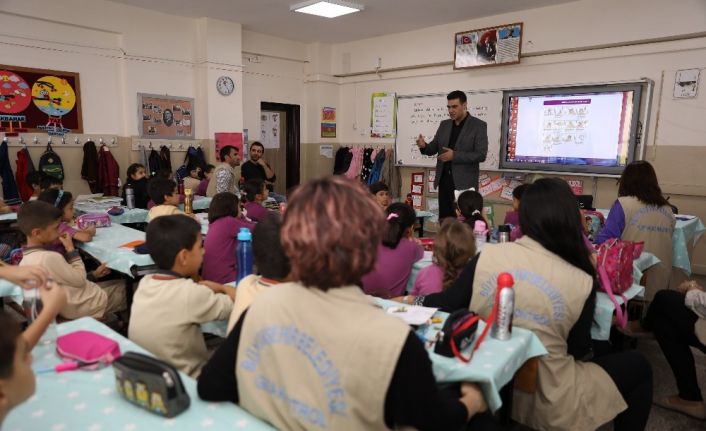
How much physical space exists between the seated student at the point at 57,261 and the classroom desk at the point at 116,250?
0.22 m

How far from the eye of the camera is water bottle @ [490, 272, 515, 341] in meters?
1.61

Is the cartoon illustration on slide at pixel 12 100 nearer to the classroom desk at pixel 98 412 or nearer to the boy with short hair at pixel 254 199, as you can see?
the boy with short hair at pixel 254 199

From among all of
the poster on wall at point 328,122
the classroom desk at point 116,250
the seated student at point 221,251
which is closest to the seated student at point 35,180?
the classroom desk at point 116,250

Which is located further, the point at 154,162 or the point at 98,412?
the point at 154,162

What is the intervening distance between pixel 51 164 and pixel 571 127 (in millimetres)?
6159

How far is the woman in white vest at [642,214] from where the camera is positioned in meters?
3.38

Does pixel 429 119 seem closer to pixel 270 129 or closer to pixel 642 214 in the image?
pixel 270 129

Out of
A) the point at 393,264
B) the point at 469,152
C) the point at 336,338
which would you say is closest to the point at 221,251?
the point at 393,264

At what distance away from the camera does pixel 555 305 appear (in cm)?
172

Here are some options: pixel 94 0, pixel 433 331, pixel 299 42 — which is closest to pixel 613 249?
→ pixel 433 331

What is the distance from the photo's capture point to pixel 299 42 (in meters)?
7.92

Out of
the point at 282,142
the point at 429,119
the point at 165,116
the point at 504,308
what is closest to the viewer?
the point at 504,308

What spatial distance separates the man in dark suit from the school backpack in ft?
14.0

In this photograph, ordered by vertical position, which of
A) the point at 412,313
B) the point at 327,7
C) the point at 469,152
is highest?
the point at 327,7
